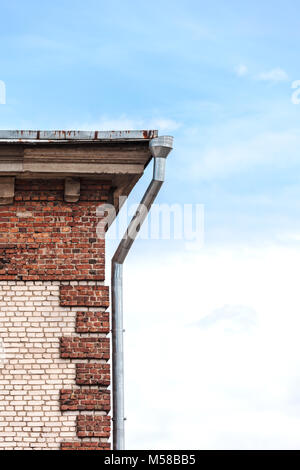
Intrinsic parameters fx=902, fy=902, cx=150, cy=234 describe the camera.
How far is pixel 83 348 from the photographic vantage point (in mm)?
12039

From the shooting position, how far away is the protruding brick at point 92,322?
12.1 metres

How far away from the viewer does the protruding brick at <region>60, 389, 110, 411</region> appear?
1187 centimetres

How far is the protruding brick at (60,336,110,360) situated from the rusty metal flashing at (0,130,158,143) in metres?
2.66

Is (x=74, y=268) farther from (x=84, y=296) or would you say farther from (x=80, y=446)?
(x=80, y=446)

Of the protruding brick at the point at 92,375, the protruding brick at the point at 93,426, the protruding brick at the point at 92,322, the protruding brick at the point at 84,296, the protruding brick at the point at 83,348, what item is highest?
the protruding brick at the point at 84,296

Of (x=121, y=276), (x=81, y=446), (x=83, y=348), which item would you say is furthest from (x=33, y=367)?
(x=121, y=276)

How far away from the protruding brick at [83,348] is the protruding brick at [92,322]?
12cm

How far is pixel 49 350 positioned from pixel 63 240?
4.97ft

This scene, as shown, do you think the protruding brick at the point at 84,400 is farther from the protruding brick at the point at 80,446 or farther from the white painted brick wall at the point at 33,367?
the protruding brick at the point at 80,446

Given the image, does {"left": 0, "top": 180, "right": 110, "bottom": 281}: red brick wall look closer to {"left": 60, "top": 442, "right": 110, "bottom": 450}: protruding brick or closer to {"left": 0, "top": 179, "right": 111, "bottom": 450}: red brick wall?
{"left": 0, "top": 179, "right": 111, "bottom": 450}: red brick wall

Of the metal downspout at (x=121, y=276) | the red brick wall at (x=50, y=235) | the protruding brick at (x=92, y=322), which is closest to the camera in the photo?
the metal downspout at (x=121, y=276)

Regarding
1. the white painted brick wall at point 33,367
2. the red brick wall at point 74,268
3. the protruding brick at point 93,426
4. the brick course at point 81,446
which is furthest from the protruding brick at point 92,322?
the brick course at point 81,446

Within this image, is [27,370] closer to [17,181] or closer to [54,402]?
[54,402]
